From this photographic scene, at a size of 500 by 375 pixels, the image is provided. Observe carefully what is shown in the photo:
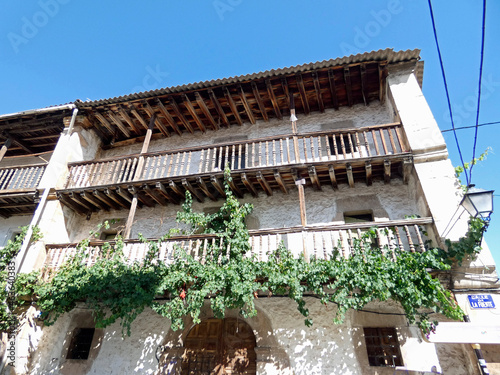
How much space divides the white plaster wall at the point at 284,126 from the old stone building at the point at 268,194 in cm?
4

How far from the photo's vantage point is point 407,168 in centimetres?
651

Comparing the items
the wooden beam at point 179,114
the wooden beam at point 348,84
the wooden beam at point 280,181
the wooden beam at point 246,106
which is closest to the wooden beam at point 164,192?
the wooden beam at point 179,114

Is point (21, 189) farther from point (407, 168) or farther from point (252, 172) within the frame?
point (407, 168)

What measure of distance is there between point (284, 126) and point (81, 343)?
7638 mm

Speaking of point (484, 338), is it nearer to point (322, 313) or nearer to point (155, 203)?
point (322, 313)

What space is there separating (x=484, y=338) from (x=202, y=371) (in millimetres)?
4794

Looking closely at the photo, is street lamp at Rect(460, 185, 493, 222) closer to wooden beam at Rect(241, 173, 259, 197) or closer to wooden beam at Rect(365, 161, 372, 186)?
wooden beam at Rect(365, 161, 372, 186)

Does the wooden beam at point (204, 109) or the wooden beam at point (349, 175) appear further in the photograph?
the wooden beam at point (204, 109)

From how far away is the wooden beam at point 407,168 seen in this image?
20.1 feet

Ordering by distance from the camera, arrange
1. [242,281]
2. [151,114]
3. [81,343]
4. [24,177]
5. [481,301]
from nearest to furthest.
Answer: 1. [481,301]
2. [242,281]
3. [81,343]
4. [24,177]
5. [151,114]

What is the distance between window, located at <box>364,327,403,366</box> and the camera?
→ 5.06 m

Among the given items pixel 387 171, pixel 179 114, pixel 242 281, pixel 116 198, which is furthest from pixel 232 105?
pixel 242 281

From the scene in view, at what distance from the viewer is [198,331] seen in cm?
623

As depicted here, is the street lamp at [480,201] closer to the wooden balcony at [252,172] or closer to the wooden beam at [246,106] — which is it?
the wooden balcony at [252,172]
